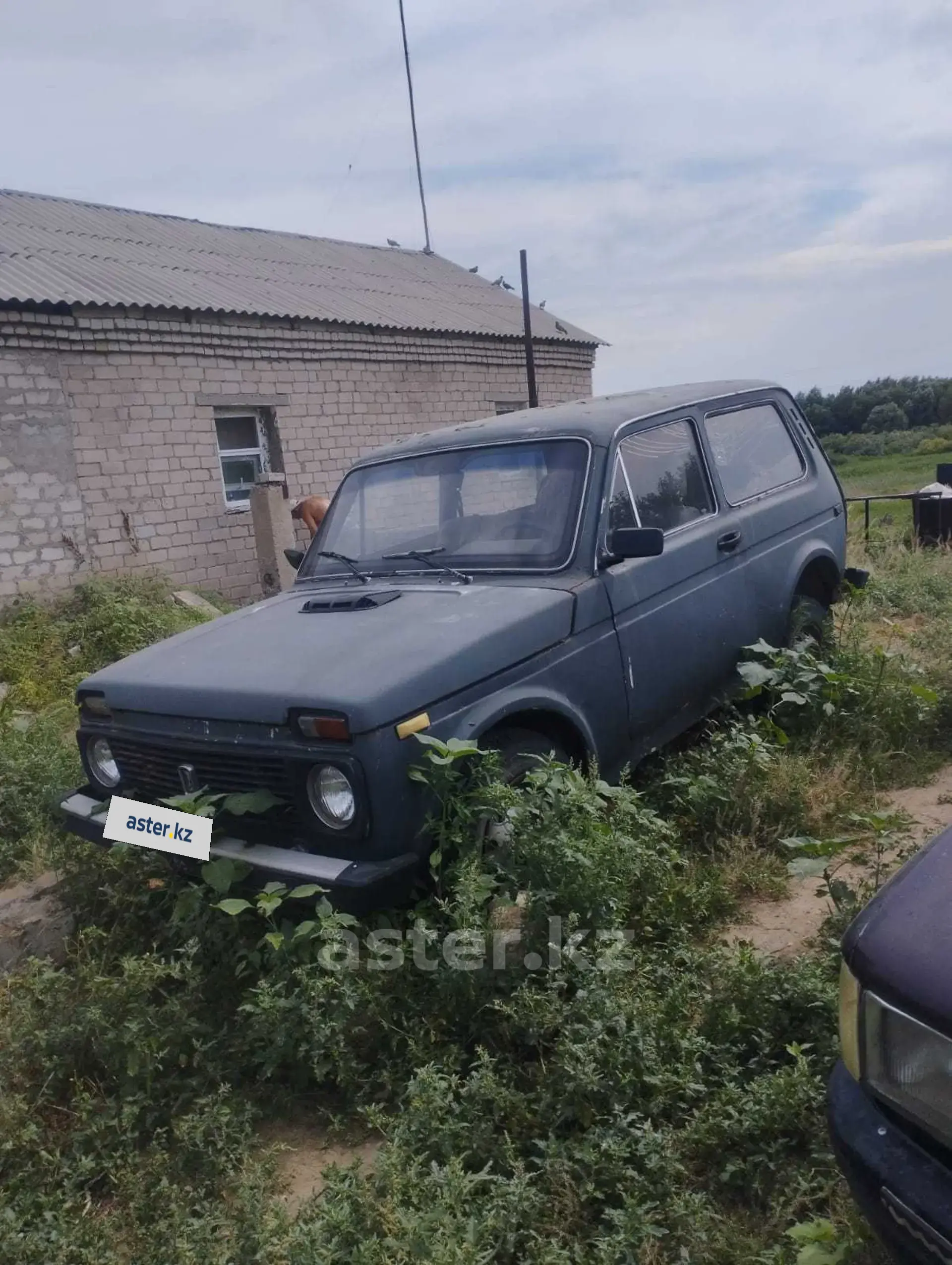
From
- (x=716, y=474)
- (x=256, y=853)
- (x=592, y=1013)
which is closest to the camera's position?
(x=592, y=1013)

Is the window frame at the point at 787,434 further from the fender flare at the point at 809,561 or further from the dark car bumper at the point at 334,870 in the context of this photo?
the dark car bumper at the point at 334,870

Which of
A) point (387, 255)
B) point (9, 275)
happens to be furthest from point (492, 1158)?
point (387, 255)

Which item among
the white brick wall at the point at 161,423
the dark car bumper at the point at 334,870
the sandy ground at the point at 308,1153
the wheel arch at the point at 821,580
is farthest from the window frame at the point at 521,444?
the white brick wall at the point at 161,423

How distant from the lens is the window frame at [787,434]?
15.1ft

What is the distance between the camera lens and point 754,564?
4633 millimetres

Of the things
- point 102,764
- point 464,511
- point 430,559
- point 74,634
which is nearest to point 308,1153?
point 102,764

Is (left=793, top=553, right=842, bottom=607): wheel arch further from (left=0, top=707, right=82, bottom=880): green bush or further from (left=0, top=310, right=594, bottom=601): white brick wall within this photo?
(left=0, top=310, right=594, bottom=601): white brick wall

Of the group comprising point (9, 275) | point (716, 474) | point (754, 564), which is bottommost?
point (754, 564)

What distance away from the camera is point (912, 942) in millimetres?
1689

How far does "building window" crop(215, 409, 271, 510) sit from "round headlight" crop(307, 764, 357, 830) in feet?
26.3

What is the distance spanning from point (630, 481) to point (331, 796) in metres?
1.87

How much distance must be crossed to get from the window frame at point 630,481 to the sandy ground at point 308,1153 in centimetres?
217

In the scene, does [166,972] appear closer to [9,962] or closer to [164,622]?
[9,962]

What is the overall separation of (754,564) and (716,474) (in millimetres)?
454
